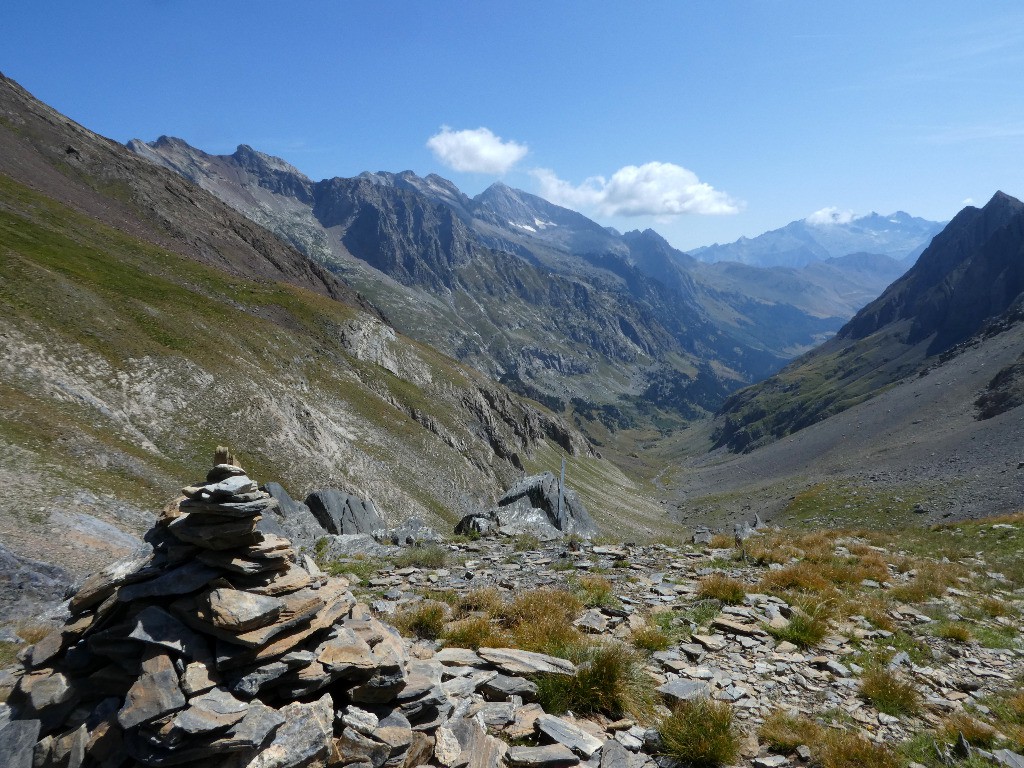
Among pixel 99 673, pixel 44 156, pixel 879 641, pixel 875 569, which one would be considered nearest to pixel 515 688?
pixel 99 673

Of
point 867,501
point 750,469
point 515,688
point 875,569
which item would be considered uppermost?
point 515,688

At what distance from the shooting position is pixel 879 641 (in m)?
11.4

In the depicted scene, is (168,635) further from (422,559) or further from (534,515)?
(534,515)

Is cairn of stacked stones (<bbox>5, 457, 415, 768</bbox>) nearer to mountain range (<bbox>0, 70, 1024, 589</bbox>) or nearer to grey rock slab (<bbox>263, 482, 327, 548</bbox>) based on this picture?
mountain range (<bbox>0, 70, 1024, 589</bbox>)

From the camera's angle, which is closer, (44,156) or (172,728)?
(172,728)

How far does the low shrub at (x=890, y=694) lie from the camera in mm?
Answer: 8641

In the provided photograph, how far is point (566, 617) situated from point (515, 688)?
3.83m

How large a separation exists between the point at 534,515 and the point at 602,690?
21731mm

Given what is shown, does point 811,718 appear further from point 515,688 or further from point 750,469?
point 750,469

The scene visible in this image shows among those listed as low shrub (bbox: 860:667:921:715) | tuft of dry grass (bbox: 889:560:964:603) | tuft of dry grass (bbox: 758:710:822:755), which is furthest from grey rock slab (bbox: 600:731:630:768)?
tuft of dry grass (bbox: 889:560:964:603)

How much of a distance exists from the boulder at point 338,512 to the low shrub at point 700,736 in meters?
27.7

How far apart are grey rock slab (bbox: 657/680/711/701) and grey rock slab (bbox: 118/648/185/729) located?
7.38 m

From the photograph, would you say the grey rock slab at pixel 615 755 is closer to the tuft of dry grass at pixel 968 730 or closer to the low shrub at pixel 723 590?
the tuft of dry grass at pixel 968 730

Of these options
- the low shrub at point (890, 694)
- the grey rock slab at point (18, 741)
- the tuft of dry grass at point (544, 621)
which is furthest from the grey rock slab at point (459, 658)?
the low shrub at point (890, 694)
